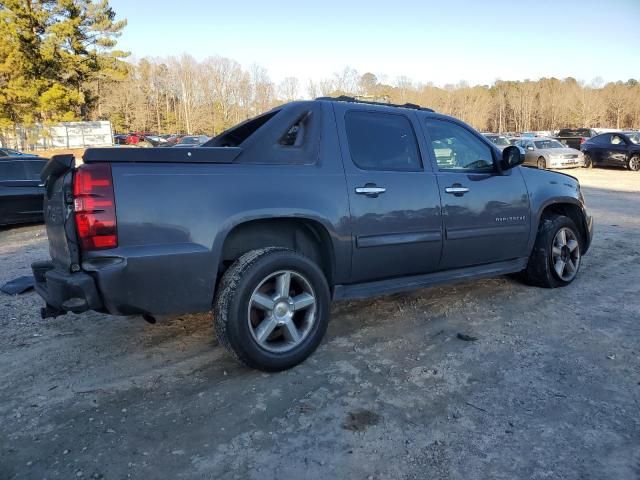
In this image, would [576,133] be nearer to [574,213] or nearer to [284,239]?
[574,213]

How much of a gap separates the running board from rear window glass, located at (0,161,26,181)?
27.6 ft

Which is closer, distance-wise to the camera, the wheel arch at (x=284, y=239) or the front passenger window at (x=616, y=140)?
the wheel arch at (x=284, y=239)

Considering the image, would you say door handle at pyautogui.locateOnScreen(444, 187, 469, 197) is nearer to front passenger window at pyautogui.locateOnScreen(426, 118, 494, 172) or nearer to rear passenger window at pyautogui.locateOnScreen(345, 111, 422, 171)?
front passenger window at pyautogui.locateOnScreen(426, 118, 494, 172)

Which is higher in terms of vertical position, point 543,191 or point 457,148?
point 457,148

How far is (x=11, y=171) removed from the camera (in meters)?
9.38

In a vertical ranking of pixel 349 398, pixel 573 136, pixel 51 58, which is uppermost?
pixel 51 58

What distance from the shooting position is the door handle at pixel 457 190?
404cm

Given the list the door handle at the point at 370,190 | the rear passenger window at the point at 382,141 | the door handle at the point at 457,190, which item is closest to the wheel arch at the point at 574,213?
the door handle at the point at 457,190

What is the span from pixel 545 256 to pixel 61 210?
13.9ft

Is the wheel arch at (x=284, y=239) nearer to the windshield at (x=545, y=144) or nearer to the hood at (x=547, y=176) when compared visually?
the hood at (x=547, y=176)

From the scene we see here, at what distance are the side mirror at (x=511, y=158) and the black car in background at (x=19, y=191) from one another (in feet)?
27.7

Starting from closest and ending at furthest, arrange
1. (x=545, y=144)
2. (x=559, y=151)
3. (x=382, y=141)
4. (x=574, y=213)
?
(x=382, y=141)
(x=574, y=213)
(x=559, y=151)
(x=545, y=144)

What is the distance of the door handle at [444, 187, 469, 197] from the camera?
404 cm

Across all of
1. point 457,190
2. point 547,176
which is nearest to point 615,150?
point 547,176
